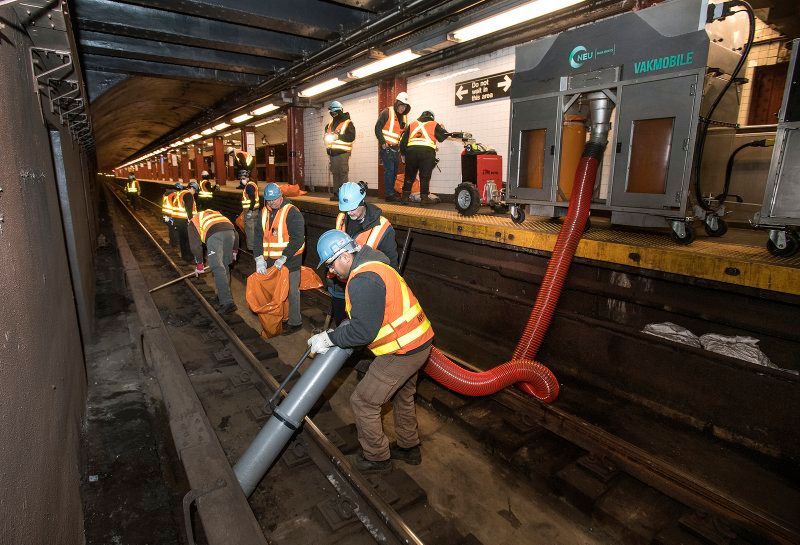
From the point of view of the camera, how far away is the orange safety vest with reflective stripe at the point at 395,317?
3.13m

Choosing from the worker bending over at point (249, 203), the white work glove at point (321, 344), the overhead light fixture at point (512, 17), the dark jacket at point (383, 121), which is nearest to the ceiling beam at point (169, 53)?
the dark jacket at point (383, 121)

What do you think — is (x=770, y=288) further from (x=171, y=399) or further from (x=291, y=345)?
(x=291, y=345)

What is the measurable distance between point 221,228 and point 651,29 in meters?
6.63

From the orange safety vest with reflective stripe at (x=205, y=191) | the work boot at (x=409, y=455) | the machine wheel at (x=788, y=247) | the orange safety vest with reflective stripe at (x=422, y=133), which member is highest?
the orange safety vest with reflective stripe at (x=422, y=133)

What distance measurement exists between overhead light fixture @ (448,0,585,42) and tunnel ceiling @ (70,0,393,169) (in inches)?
51.3

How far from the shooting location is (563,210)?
545 cm

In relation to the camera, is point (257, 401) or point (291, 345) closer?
point (257, 401)

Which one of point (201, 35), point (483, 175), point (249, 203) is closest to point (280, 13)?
point (201, 35)

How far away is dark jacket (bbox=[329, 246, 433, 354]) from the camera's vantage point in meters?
3.03

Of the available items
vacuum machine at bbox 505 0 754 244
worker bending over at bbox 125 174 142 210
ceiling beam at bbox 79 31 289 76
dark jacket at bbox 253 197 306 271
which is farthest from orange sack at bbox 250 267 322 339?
worker bending over at bbox 125 174 142 210

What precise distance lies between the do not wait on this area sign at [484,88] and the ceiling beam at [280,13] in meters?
2.93

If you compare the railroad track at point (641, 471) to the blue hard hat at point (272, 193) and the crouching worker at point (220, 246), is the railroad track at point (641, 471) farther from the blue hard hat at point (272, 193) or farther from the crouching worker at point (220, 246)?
the crouching worker at point (220, 246)

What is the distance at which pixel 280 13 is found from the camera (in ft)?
21.0

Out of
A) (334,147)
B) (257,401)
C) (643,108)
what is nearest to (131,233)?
(334,147)
